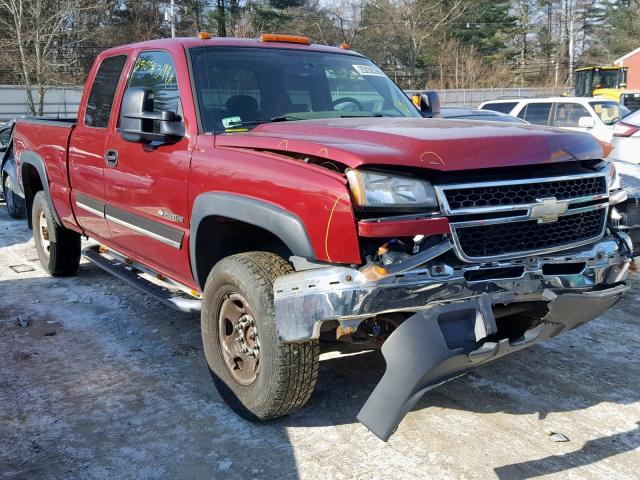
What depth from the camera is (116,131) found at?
4.59 meters

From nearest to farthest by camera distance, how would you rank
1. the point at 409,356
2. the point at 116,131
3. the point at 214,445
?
the point at 409,356 < the point at 214,445 < the point at 116,131

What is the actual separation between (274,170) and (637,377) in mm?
2718

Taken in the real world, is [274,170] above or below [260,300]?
above

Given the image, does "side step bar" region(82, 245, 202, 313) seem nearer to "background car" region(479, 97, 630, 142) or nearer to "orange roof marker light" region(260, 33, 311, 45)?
"orange roof marker light" region(260, 33, 311, 45)

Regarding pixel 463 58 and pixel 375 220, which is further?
pixel 463 58

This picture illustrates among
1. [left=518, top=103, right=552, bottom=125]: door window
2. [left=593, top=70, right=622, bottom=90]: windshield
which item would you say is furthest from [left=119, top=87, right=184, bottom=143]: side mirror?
[left=593, top=70, right=622, bottom=90]: windshield

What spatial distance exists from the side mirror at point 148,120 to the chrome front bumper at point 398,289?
1374mm

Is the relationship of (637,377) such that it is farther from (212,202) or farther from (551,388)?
(212,202)

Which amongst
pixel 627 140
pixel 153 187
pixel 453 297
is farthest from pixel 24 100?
pixel 453 297

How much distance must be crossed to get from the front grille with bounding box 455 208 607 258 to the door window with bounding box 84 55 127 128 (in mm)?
3096

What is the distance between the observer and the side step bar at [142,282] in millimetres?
3999

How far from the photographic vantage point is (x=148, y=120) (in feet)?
12.7

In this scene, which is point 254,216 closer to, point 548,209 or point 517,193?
point 517,193

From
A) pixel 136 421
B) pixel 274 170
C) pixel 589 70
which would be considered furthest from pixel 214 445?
pixel 589 70
